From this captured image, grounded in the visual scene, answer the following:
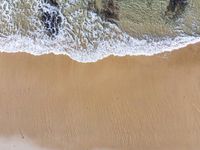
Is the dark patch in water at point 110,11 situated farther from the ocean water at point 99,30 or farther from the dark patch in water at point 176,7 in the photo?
the dark patch in water at point 176,7

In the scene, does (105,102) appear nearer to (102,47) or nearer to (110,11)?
(102,47)

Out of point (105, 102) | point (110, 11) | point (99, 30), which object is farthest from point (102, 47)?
point (105, 102)

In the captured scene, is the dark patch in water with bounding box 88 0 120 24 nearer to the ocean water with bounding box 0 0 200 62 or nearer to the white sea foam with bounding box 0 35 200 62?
the ocean water with bounding box 0 0 200 62

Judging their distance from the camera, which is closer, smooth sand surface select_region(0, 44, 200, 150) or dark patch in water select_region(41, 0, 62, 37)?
smooth sand surface select_region(0, 44, 200, 150)

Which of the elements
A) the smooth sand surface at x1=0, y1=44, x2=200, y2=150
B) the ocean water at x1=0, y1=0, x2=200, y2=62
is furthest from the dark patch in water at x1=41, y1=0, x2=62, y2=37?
the smooth sand surface at x1=0, y1=44, x2=200, y2=150

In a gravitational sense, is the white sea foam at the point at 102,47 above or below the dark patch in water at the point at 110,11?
below

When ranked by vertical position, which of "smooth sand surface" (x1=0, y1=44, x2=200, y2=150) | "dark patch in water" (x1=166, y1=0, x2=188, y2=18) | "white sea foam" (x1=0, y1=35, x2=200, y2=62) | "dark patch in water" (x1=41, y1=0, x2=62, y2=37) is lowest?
"smooth sand surface" (x1=0, y1=44, x2=200, y2=150)

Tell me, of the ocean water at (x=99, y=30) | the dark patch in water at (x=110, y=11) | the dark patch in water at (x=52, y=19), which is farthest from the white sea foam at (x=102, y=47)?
the dark patch in water at (x=110, y=11)
